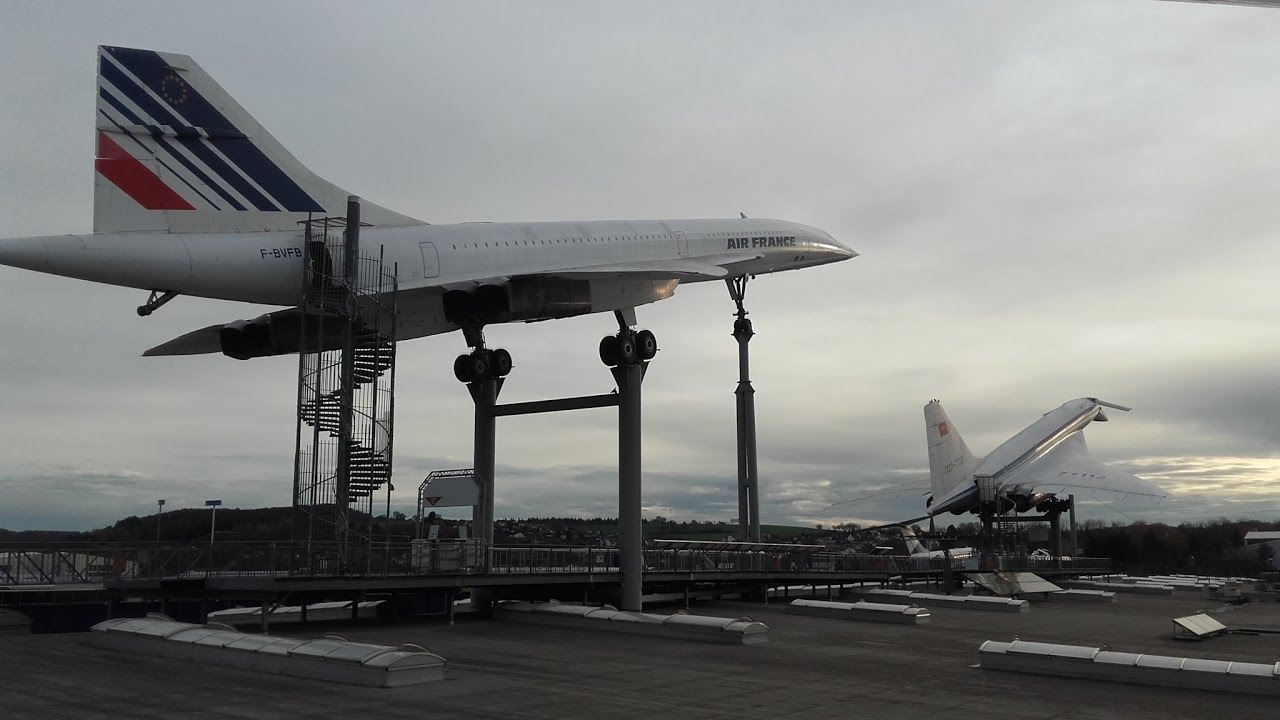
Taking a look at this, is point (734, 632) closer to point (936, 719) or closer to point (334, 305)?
point (936, 719)

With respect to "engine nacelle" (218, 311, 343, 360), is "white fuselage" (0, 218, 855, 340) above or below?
above

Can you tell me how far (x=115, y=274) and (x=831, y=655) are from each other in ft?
47.9

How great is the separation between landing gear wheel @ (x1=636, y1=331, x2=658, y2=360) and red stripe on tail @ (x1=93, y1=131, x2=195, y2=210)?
1143cm

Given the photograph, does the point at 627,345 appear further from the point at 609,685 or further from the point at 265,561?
the point at 609,685

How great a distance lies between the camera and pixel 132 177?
19625mm

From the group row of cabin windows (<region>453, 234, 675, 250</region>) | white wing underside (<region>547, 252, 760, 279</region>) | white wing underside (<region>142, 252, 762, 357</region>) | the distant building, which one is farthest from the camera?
the distant building

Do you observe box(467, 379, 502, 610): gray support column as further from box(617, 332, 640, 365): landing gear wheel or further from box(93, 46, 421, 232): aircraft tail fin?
box(93, 46, 421, 232): aircraft tail fin

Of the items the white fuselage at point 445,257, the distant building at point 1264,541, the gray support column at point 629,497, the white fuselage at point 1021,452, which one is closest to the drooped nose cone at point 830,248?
the white fuselage at point 445,257

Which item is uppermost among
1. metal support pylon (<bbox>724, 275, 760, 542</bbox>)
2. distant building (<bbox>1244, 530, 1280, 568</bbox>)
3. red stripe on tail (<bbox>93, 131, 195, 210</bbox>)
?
red stripe on tail (<bbox>93, 131, 195, 210</bbox>)

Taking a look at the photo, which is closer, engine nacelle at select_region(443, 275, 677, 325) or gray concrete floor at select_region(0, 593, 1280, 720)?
gray concrete floor at select_region(0, 593, 1280, 720)

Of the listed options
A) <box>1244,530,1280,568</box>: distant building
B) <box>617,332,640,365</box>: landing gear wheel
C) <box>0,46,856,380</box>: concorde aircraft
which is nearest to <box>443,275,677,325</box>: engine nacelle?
<box>0,46,856,380</box>: concorde aircraft

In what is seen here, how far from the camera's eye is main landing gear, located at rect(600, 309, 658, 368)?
87.1 ft

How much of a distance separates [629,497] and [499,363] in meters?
5.29

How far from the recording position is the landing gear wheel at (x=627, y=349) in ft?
86.8
